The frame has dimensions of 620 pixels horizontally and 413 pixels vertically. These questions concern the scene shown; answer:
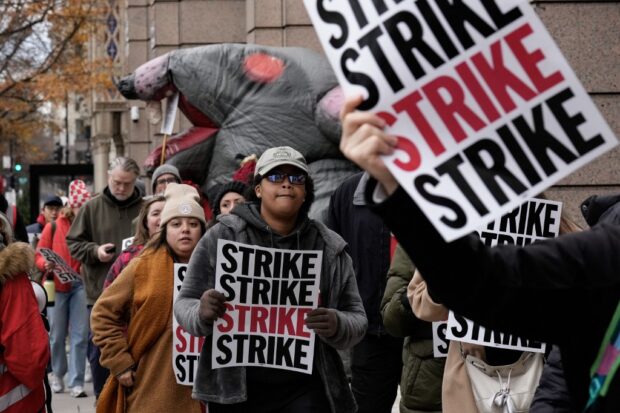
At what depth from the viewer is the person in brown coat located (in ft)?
21.2

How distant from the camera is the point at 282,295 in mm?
5789

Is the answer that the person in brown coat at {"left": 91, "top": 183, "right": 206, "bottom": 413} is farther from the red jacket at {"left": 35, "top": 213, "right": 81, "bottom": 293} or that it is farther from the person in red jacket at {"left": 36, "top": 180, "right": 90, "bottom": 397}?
the red jacket at {"left": 35, "top": 213, "right": 81, "bottom": 293}

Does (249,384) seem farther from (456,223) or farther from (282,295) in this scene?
(456,223)

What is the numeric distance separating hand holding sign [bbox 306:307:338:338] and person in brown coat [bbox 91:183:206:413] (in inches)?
43.5

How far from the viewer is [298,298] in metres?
5.78

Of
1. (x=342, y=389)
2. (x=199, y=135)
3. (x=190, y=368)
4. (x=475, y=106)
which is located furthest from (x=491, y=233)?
(x=199, y=135)

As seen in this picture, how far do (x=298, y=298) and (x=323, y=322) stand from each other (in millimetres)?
229

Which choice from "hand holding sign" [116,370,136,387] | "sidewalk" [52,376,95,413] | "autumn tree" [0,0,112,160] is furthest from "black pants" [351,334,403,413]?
"autumn tree" [0,0,112,160]

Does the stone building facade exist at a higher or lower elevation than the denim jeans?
higher

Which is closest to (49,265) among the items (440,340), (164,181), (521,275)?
(164,181)

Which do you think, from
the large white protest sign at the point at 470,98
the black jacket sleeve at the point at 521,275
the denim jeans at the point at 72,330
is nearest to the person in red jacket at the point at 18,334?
the large white protest sign at the point at 470,98

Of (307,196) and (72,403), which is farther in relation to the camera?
(72,403)

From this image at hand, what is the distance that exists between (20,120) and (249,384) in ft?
110

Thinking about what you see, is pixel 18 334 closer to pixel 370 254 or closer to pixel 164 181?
pixel 370 254
